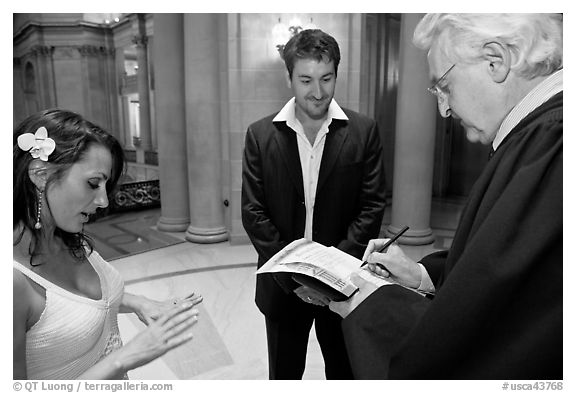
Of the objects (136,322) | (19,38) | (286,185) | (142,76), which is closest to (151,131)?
(142,76)

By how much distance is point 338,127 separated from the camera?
91.7 inches

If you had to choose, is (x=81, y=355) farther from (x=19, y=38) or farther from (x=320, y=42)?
(x=19, y=38)

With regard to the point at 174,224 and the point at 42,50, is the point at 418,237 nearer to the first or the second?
the point at 174,224

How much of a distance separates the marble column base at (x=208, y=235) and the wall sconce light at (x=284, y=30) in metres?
2.73

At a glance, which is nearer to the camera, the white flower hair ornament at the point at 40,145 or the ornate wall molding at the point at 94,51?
the white flower hair ornament at the point at 40,145

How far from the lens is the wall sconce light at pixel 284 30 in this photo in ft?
16.4

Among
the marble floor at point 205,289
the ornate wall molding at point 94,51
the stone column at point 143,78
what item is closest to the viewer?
the marble floor at point 205,289

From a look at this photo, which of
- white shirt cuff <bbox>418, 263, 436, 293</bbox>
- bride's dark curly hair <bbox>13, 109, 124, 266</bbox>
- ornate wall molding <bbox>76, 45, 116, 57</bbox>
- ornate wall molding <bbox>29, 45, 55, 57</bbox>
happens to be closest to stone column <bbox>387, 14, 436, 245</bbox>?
white shirt cuff <bbox>418, 263, 436, 293</bbox>

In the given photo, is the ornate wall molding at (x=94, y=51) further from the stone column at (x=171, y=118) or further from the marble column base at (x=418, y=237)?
the marble column base at (x=418, y=237)

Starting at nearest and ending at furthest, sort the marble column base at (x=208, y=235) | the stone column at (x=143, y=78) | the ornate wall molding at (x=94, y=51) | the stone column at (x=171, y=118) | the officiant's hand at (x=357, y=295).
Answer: the officiant's hand at (x=357, y=295) → the marble column base at (x=208, y=235) → the stone column at (x=171, y=118) → the stone column at (x=143, y=78) → the ornate wall molding at (x=94, y=51)

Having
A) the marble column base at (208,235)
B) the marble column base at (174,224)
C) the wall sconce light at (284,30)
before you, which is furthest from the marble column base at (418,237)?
the marble column base at (174,224)

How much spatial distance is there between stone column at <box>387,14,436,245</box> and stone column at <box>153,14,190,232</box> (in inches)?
133

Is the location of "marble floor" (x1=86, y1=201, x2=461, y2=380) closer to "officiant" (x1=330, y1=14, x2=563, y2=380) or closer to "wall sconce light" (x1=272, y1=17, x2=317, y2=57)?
"officiant" (x1=330, y1=14, x2=563, y2=380)
